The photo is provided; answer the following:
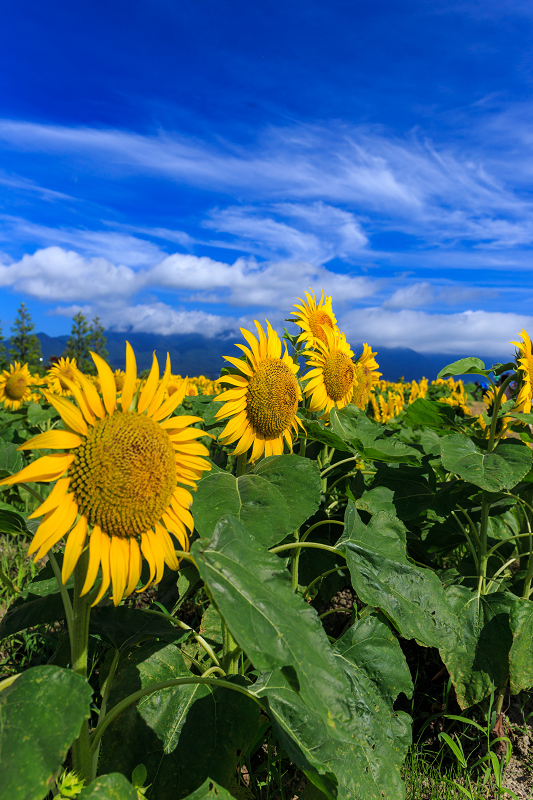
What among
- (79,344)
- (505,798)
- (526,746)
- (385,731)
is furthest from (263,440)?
(79,344)

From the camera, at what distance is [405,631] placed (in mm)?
1845

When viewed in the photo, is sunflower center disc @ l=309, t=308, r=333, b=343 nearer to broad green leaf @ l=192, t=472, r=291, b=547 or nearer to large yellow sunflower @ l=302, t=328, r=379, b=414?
large yellow sunflower @ l=302, t=328, r=379, b=414

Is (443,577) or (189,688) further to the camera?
(443,577)

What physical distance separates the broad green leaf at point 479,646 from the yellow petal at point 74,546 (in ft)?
6.12

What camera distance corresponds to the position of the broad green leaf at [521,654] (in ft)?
7.70

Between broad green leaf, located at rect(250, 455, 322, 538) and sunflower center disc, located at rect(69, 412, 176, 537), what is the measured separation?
0.63 meters

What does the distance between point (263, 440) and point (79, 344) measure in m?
71.4

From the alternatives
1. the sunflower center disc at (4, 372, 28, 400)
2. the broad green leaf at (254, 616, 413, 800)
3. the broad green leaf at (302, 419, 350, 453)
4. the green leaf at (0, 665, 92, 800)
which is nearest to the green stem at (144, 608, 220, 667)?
the broad green leaf at (254, 616, 413, 800)

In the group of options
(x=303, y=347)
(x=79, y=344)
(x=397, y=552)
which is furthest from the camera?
(x=79, y=344)

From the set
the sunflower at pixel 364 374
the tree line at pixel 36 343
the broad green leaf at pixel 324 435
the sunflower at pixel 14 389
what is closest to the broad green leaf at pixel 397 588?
the broad green leaf at pixel 324 435

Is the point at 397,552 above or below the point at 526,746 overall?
above

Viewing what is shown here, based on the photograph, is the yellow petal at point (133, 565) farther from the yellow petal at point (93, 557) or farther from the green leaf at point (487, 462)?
the green leaf at point (487, 462)

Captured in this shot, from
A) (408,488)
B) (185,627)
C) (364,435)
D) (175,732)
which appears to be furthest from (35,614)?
(408,488)

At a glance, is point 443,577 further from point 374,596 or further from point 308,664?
point 308,664
